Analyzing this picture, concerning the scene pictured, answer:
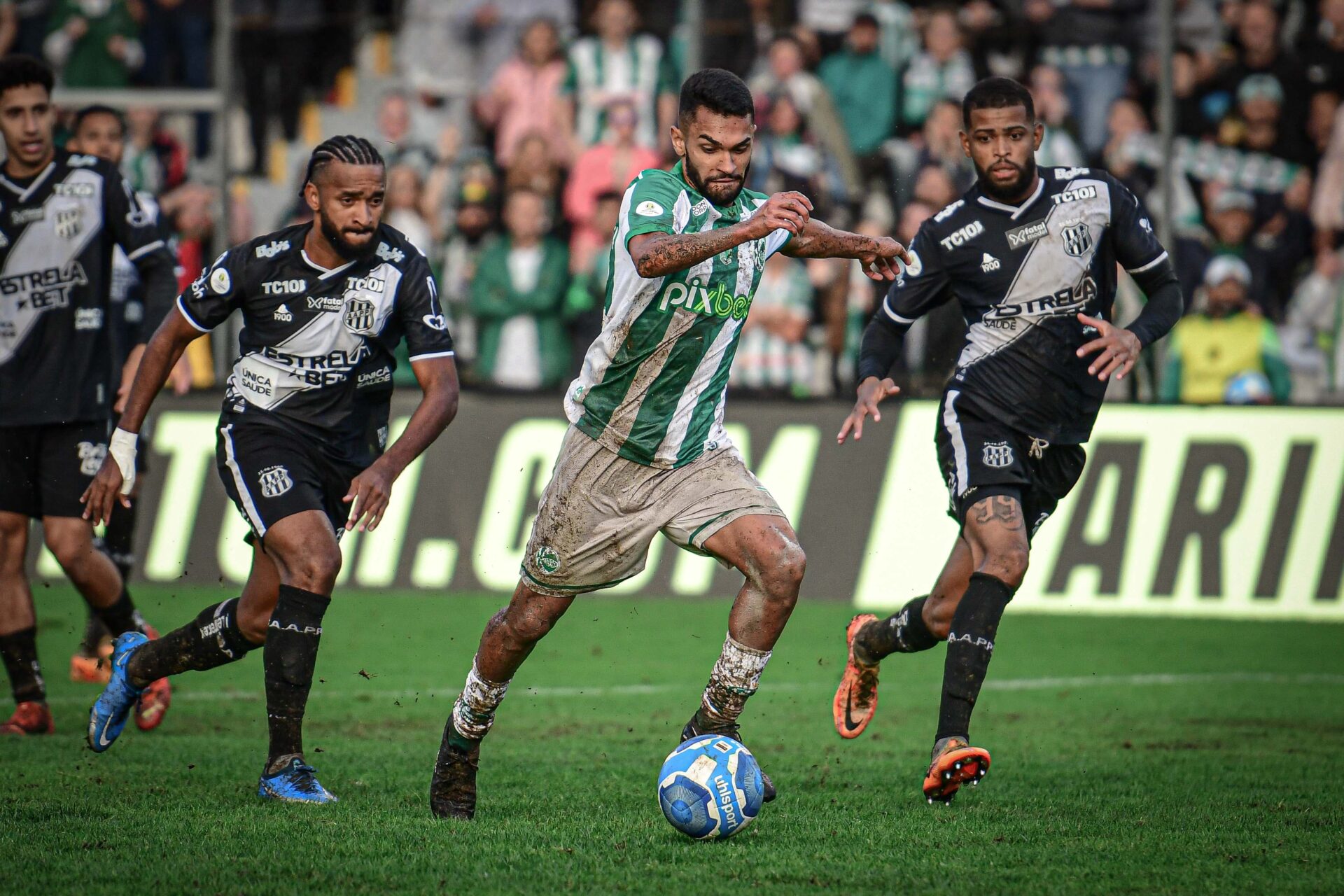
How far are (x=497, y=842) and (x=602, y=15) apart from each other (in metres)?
11.2

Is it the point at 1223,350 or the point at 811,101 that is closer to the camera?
the point at 1223,350

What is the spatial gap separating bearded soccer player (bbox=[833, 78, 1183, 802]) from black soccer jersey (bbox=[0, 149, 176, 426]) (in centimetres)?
374

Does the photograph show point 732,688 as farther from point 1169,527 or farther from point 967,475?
point 1169,527

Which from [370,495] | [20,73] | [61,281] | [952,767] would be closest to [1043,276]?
[952,767]

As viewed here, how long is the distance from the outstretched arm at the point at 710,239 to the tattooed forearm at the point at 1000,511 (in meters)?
1.80

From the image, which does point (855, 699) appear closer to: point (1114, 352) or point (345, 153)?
point (1114, 352)

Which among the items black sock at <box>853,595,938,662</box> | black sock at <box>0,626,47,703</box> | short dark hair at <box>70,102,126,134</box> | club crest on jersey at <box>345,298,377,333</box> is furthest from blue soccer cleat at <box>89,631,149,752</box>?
short dark hair at <box>70,102,126,134</box>

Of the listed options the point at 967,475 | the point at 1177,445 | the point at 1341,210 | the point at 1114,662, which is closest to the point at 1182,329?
the point at 1177,445

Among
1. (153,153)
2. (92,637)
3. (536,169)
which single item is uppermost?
(536,169)

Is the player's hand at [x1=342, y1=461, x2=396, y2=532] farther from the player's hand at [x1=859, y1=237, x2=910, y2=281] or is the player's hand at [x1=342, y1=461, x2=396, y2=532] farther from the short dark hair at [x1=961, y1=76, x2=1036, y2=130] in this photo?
the short dark hair at [x1=961, y1=76, x2=1036, y2=130]

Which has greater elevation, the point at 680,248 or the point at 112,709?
the point at 680,248

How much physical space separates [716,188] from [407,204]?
946cm

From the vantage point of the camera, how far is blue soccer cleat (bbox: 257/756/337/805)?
6.04 m

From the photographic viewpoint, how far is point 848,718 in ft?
24.2
